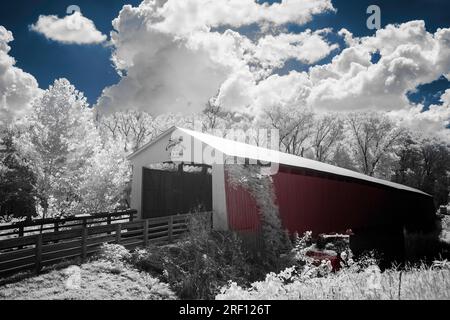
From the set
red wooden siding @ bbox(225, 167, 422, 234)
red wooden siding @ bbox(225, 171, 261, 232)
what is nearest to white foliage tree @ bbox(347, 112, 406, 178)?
red wooden siding @ bbox(225, 167, 422, 234)

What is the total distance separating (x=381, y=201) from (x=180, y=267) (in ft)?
57.4

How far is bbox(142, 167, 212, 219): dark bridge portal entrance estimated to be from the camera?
40.7ft

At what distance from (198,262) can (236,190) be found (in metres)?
3.06

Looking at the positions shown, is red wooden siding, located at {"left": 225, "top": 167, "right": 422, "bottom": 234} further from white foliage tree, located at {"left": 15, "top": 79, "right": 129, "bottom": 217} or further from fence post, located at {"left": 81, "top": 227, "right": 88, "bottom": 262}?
white foliage tree, located at {"left": 15, "top": 79, "right": 129, "bottom": 217}

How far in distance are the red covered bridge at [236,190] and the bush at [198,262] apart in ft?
2.95

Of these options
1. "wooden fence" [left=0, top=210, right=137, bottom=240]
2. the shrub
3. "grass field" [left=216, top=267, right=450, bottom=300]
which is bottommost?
the shrub

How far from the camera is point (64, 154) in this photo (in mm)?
13633

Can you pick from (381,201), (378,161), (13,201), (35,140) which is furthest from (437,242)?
(13,201)

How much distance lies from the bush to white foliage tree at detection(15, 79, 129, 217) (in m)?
7.33

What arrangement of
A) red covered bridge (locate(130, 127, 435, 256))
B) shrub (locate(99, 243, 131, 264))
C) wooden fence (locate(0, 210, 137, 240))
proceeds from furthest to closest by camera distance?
red covered bridge (locate(130, 127, 435, 256)) → wooden fence (locate(0, 210, 137, 240)) → shrub (locate(99, 243, 131, 264))

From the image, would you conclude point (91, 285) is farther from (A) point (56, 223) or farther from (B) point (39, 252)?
(A) point (56, 223)

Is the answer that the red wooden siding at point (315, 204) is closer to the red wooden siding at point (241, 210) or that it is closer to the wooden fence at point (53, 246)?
the red wooden siding at point (241, 210)
